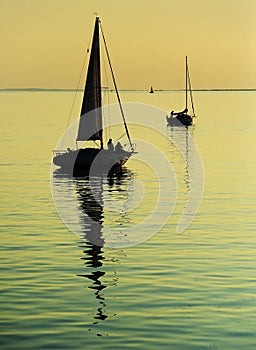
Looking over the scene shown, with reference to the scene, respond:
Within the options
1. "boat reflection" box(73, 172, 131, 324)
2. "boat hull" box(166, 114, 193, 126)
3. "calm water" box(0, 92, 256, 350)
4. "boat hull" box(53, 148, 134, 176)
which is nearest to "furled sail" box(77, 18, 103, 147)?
"boat hull" box(53, 148, 134, 176)

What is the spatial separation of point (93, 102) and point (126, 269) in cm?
4969

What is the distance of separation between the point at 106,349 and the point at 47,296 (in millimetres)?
5834

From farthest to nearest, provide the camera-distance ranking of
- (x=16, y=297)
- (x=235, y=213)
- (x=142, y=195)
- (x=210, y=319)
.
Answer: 1. (x=142, y=195)
2. (x=235, y=213)
3. (x=16, y=297)
4. (x=210, y=319)

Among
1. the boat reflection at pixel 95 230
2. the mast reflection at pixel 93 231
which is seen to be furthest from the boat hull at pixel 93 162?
the mast reflection at pixel 93 231

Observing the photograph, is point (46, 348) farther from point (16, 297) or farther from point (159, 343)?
point (16, 297)

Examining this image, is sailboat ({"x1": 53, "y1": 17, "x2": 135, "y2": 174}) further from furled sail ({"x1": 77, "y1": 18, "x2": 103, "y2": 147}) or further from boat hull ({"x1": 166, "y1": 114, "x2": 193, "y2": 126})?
boat hull ({"x1": 166, "y1": 114, "x2": 193, "y2": 126})

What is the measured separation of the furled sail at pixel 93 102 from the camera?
266ft

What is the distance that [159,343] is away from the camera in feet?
79.2

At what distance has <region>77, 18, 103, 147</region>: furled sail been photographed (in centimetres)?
8109

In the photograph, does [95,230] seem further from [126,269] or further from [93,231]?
[126,269]

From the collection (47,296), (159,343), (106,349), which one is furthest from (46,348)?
(47,296)

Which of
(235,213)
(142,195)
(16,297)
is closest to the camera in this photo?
(16,297)

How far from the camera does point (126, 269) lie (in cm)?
3459

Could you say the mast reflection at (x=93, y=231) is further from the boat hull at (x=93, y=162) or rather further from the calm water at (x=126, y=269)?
the boat hull at (x=93, y=162)
